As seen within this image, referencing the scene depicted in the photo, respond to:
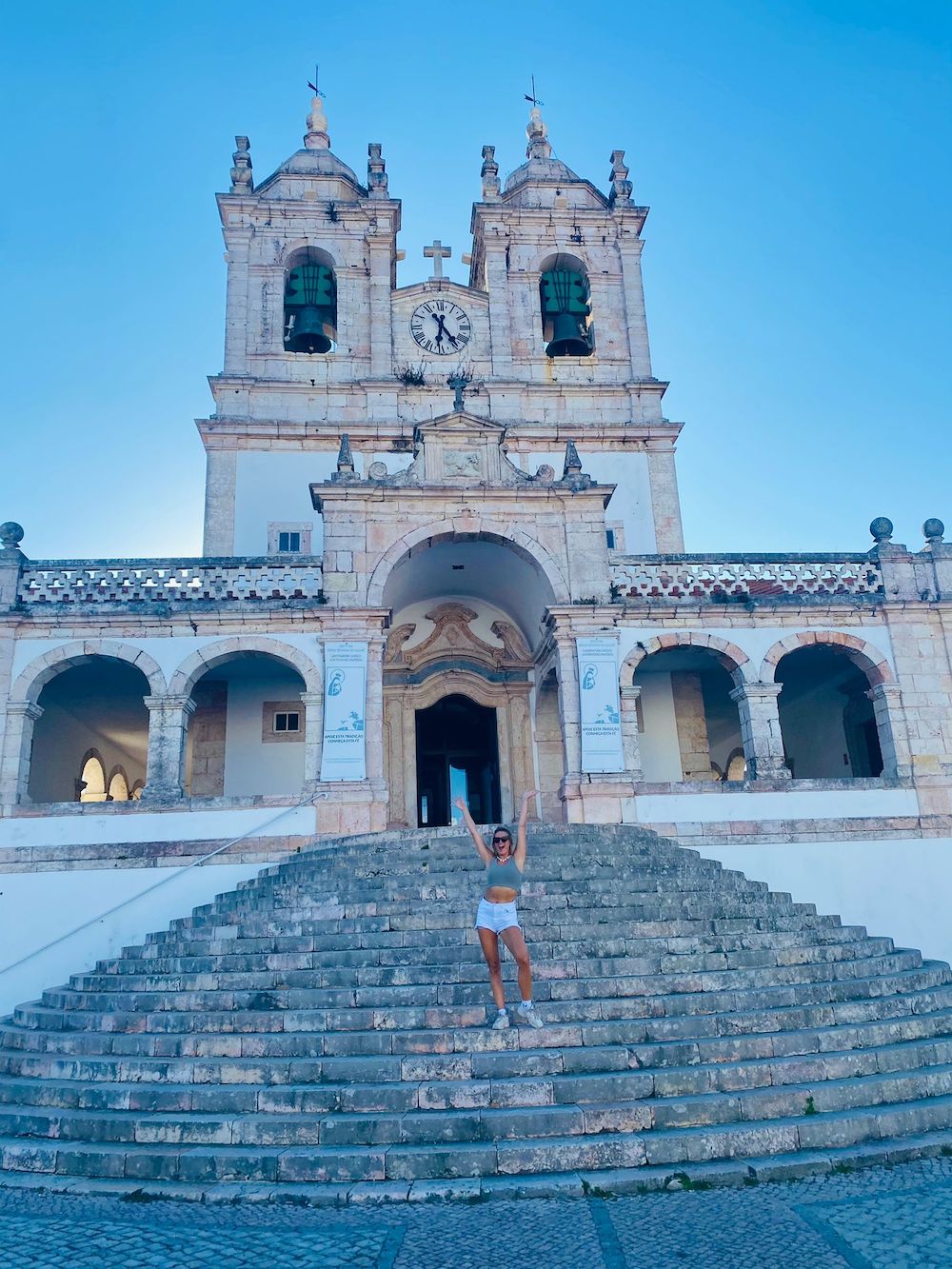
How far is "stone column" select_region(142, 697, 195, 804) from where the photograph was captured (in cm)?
1249

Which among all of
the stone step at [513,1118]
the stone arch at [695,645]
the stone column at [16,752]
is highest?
the stone arch at [695,645]

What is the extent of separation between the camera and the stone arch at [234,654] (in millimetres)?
12844

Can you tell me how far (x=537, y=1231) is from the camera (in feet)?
13.4

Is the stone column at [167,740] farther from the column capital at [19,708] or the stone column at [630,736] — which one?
the stone column at [630,736]

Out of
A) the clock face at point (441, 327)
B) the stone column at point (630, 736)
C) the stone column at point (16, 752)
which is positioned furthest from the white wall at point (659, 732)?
the stone column at point (16, 752)

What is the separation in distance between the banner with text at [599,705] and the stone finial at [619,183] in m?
12.7

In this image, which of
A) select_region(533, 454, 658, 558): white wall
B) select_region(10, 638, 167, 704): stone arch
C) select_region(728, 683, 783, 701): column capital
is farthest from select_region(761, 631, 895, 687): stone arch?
select_region(10, 638, 167, 704): stone arch

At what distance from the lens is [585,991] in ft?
21.6

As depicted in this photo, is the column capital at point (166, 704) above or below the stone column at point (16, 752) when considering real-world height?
above

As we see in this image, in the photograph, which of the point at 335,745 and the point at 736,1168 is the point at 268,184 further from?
the point at 736,1168

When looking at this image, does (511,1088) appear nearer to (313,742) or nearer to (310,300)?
(313,742)

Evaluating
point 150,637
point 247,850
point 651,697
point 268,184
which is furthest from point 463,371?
point 247,850

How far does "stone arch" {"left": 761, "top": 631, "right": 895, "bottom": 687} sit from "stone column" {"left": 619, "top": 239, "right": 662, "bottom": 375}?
314 inches

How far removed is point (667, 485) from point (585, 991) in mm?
13313
